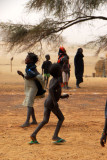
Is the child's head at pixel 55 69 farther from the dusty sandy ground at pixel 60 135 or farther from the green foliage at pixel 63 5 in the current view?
the green foliage at pixel 63 5

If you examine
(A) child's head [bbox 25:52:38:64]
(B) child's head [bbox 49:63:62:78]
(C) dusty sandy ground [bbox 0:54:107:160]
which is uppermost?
(A) child's head [bbox 25:52:38:64]

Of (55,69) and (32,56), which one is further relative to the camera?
(32,56)

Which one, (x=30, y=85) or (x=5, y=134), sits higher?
(x=30, y=85)

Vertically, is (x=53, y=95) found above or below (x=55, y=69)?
below

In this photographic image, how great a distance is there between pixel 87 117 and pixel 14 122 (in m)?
1.73

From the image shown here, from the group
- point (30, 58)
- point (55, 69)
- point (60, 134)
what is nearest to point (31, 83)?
point (30, 58)

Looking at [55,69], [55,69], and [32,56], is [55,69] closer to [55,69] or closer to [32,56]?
[55,69]

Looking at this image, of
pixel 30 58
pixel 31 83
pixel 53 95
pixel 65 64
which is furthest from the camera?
pixel 65 64

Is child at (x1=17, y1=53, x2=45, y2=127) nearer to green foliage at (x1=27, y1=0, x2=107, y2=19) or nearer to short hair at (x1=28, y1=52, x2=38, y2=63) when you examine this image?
short hair at (x1=28, y1=52, x2=38, y2=63)

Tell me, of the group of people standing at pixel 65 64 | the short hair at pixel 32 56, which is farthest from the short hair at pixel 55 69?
the group of people standing at pixel 65 64

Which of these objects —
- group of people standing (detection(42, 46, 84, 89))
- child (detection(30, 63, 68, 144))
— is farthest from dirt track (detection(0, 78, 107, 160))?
group of people standing (detection(42, 46, 84, 89))

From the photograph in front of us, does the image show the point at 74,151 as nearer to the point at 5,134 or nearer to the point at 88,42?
the point at 5,134

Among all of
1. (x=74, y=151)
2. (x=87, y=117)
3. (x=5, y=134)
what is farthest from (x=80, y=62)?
(x=74, y=151)

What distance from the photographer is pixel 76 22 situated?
1723 centimetres
